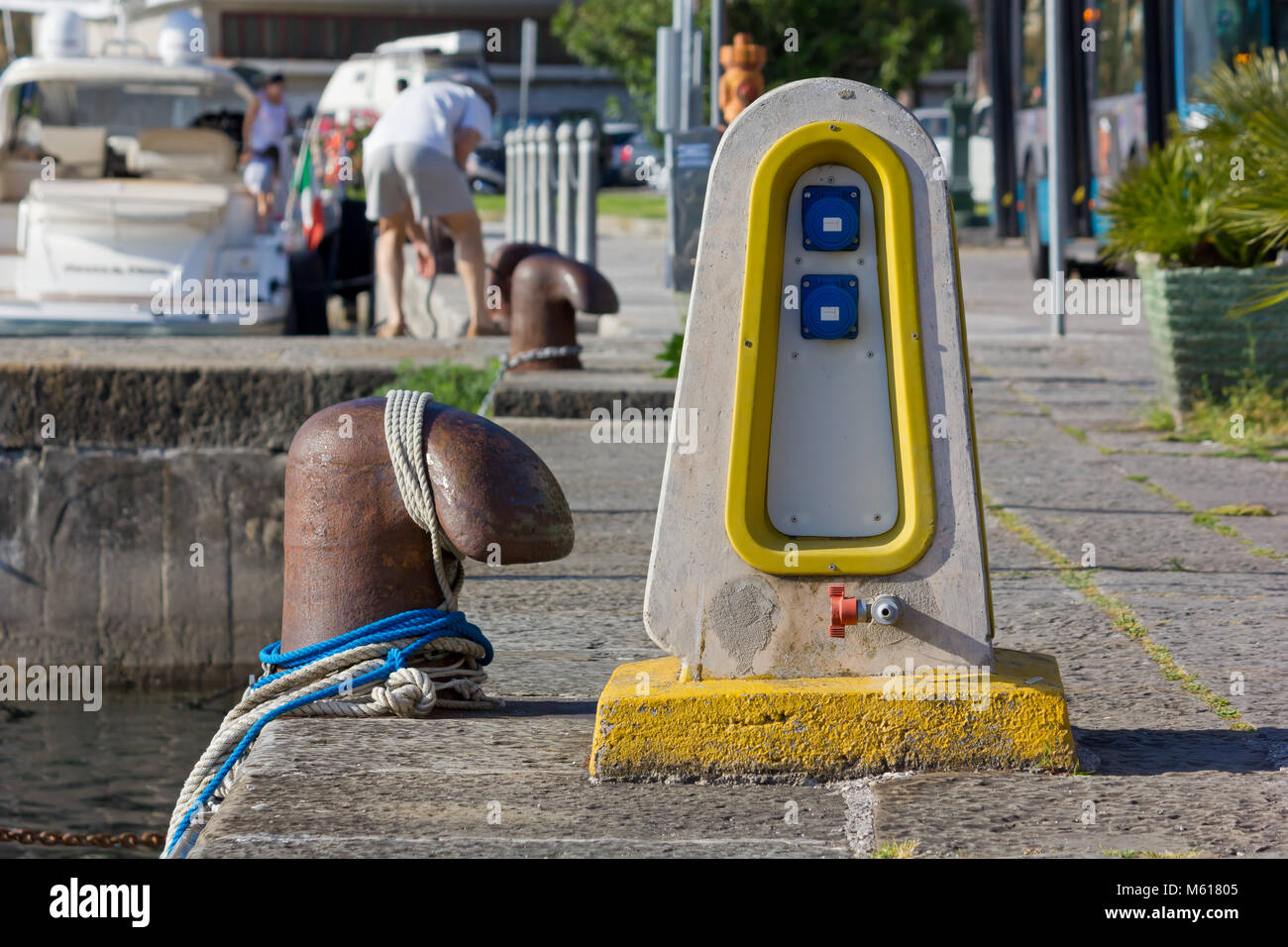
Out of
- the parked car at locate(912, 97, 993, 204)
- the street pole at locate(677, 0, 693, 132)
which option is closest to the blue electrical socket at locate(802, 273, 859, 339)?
the street pole at locate(677, 0, 693, 132)

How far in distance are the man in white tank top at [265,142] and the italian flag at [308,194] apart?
83 cm

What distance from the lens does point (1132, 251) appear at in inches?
296

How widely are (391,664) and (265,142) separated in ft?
35.2

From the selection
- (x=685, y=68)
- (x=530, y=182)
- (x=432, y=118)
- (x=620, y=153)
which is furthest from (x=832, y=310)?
(x=620, y=153)

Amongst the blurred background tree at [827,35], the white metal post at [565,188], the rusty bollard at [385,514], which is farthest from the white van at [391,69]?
the rusty bollard at [385,514]

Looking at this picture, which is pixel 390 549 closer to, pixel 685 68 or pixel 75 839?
pixel 75 839

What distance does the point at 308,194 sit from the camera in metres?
15.4

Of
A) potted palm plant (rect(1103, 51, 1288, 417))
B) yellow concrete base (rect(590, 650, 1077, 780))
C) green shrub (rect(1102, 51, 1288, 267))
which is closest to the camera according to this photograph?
yellow concrete base (rect(590, 650, 1077, 780))

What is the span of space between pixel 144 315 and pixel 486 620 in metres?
7.57

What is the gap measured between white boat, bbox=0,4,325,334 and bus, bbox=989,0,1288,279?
18.9 feet

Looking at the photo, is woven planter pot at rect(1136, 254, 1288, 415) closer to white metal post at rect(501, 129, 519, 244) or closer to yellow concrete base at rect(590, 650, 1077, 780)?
yellow concrete base at rect(590, 650, 1077, 780)

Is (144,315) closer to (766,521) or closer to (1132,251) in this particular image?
(1132,251)

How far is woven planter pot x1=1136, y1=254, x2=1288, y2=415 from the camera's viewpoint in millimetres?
6633

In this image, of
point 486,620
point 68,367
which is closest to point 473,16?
point 68,367
